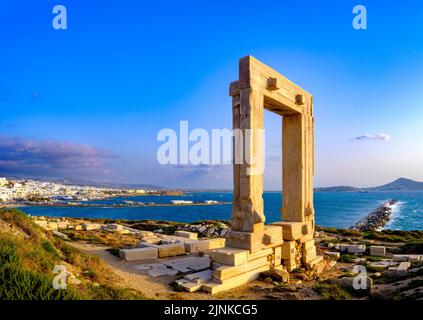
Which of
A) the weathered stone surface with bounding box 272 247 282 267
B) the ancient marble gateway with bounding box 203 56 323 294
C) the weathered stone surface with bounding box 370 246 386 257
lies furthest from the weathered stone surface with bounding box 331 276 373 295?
the weathered stone surface with bounding box 370 246 386 257

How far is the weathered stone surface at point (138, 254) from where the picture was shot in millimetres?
10914

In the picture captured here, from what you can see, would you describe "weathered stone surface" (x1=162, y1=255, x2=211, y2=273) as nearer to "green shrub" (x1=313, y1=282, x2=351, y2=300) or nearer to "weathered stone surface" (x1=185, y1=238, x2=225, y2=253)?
"weathered stone surface" (x1=185, y1=238, x2=225, y2=253)

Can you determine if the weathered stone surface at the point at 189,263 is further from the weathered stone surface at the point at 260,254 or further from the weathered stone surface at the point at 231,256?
the weathered stone surface at the point at 260,254

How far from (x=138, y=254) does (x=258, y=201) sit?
5306 mm

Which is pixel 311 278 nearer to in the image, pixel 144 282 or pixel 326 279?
pixel 326 279

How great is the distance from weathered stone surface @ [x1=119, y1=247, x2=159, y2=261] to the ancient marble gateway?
3730mm

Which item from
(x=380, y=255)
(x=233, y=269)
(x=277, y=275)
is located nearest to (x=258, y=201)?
(x=233, y=269)

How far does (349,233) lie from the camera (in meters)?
22.0

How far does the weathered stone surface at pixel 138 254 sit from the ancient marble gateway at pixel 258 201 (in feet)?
12.2

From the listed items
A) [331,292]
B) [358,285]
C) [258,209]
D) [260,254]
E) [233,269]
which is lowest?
[331,292]

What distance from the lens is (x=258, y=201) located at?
28.7ft

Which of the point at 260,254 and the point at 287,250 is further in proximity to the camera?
the point at 287,250
